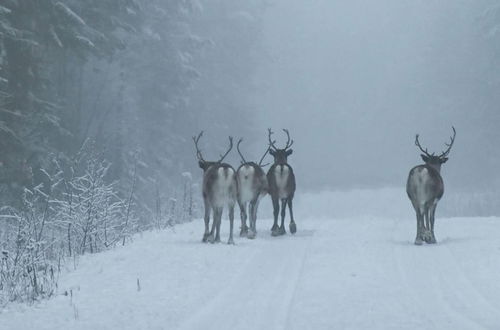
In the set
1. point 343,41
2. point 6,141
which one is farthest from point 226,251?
point 343,41

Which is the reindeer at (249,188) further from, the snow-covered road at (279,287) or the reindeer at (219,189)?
the reindeer at (219,189)

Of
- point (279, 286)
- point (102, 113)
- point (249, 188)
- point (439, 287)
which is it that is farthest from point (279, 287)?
point (102, 113)

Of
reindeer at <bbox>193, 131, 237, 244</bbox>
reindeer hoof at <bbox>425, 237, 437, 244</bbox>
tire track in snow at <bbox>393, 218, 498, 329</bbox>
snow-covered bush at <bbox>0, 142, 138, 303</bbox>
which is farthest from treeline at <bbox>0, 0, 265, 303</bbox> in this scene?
reindeer hoof at <bbox>425, 237, 437, 244</bbox>

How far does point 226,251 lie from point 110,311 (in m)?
4.37

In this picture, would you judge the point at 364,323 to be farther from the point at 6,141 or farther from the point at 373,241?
the point at 6,141

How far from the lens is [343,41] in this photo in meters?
80.8

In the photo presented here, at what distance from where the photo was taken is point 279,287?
7.84 metres

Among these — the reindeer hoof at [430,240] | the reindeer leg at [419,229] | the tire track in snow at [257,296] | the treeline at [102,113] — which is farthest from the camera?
the reindeer hoof at [430,240]

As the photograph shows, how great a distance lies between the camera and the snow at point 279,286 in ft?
20.2

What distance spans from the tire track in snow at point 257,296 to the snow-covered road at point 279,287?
12 mm

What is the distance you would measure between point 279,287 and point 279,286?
2.6 inches

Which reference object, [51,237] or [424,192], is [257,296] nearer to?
[51,237]

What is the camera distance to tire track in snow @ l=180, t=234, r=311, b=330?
20.0 ft

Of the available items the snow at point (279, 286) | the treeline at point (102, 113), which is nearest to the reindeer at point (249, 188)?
the snow at point (279, 286)
